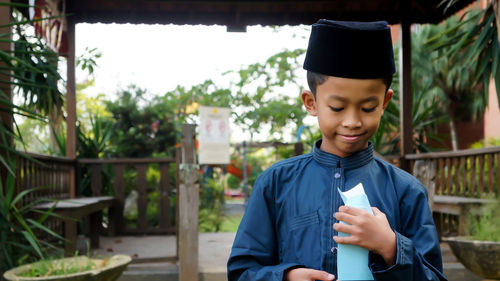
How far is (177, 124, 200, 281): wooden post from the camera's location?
376 centimetres

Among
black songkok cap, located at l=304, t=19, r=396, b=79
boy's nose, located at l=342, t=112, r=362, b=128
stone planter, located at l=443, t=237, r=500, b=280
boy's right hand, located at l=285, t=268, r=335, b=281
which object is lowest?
stone planter, located at l=443, t=237, r=500, b=280

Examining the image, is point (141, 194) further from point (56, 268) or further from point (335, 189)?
point (335, 189)

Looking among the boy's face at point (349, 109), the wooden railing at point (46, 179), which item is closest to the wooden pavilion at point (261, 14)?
the wooden railing at point (46, 179)

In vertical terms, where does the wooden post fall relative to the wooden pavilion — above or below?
below

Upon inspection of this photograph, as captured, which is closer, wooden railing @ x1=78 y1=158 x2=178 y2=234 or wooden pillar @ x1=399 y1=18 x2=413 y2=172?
wooden pillar @ x1=399 y1=18 x2=413 y2=172

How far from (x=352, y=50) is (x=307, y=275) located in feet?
1.87

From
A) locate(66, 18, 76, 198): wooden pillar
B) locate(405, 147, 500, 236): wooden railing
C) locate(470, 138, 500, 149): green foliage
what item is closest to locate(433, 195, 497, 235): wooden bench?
locate(405, 147, 500, 236): wooden railing

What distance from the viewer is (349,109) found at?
4.04ft

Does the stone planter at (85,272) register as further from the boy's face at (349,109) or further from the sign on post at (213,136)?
the sign on post at (213,136)

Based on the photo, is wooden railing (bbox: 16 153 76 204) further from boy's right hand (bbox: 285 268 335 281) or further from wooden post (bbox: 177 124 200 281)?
boy's right hand (bbox: 285 268 335 281)

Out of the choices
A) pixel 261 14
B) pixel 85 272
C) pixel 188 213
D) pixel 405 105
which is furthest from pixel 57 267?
pixel 405 105

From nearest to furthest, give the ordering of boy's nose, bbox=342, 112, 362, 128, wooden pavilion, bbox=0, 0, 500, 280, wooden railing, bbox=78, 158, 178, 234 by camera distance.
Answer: boy's nose, bbox=342, 112, 362, 128 → wooden pavilion, bbox=0, 0, 500, 280 → wooden railing, bbox=78, 158, 178, 234

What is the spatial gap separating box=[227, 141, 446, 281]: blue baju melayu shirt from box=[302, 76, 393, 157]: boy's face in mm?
93

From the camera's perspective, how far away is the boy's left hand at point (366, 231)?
1100 mm
